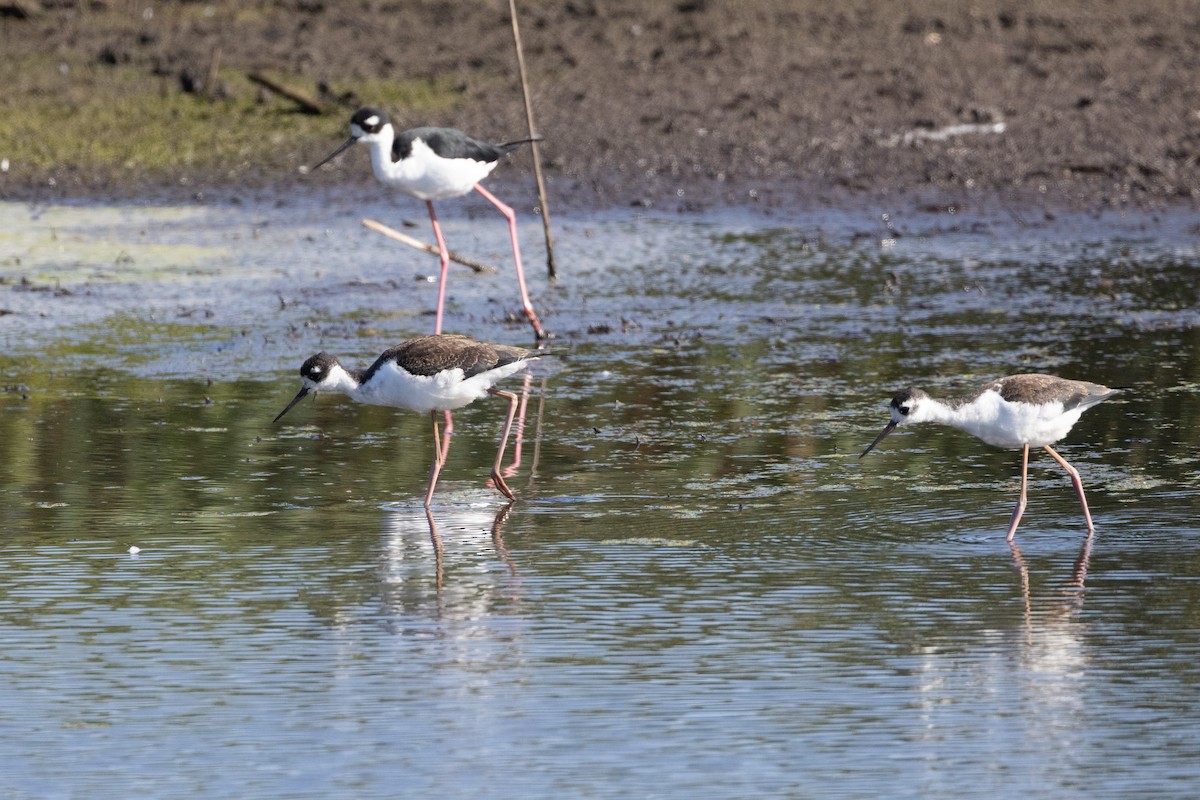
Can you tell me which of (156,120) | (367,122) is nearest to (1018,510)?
(367,122)

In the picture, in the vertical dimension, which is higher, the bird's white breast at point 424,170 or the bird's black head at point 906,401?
the bird's white breast at point 424,170

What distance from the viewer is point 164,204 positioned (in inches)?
658

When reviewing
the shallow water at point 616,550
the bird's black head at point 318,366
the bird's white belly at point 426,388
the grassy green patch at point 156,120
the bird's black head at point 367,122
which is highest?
the grassy green patch at point 156,120

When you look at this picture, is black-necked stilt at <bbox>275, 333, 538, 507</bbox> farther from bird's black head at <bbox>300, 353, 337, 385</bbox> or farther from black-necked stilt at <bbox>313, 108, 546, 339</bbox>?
black-necked stilt at <bbox>313, 108, 546, 339</bbox>

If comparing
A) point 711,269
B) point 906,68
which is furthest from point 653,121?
point 711,269

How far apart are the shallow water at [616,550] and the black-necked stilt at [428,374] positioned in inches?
16.0

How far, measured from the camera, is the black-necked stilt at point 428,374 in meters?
8.55

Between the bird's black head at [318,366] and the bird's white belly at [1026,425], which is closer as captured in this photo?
the bird's white belly at [1026,425]

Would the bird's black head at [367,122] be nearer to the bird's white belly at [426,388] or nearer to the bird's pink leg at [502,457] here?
the bird's pink leg at [502,457]

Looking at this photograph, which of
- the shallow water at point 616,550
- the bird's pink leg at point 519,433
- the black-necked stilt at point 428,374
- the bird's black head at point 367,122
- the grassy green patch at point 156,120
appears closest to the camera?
the shallow water at point 616,550

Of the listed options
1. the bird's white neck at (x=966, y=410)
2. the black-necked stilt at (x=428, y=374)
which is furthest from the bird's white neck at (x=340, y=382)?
the bird's white neck at (x=966, y=410)

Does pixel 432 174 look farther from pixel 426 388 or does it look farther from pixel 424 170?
pixel 426 388

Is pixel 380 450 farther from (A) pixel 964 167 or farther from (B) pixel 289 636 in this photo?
(A) pixel 964 167

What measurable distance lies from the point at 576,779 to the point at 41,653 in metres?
2.00
